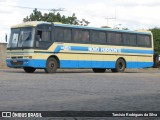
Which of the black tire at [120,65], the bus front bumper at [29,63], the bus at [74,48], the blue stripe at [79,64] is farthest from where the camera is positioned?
the black tire at [120,65]

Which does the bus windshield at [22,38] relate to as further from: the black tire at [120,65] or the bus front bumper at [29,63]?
the black tire at [120,65]

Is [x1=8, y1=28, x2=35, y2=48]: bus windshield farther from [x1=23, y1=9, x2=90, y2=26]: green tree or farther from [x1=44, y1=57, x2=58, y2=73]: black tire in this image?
[x1=23, y1=9, x2=90, y2=26]: green tree

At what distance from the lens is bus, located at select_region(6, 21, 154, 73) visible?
26562 mm

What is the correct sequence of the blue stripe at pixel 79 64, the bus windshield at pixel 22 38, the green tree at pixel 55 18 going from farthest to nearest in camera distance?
the green tree at pixel 55 18
the bus windshield at pixel 22 38
the blue stripe at pixel 79 64

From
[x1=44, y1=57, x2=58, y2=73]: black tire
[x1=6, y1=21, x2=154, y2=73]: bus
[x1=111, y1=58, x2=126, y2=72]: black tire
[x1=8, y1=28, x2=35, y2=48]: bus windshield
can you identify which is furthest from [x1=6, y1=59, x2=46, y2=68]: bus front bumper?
[x1=111, y1=58, x2=126, y2=72]: black tire

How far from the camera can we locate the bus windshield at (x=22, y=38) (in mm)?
26438

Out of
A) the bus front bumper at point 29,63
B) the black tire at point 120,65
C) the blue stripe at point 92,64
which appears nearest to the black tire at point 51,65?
the bus front bumper at point 29,63

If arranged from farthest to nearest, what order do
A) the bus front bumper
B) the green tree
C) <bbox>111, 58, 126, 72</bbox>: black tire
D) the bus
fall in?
1. the green tree
2. <bbox>111, 58, 126, 72</bbox>: black tire
3. the bus
4. the bus front bumper

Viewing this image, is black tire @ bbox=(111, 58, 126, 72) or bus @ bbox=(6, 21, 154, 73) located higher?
bus @ bbox=(6, 21, 154, 73)

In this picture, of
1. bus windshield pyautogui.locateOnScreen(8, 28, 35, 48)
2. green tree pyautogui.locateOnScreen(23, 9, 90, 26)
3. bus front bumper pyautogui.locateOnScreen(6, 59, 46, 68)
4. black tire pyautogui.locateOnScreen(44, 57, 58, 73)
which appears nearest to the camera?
bus front bumper pyautogui.locateOnScreen(6, 59, 46, 68)

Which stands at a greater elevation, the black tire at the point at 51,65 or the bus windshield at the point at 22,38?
the bus windshield at the point at 22,38

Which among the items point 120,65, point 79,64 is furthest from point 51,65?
point 120,65

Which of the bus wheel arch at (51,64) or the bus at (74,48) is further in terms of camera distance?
the bus wheel arch at (51,64)

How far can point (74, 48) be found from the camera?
93.3 feet
